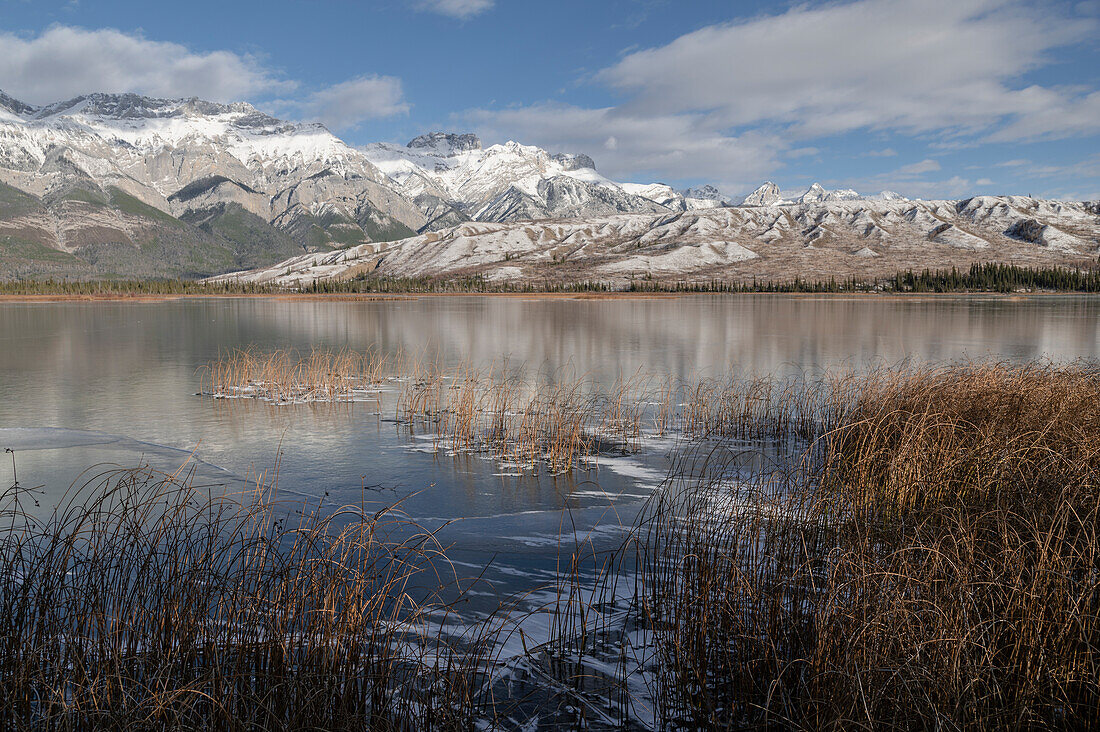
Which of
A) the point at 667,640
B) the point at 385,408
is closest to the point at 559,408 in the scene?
the point at 385,408

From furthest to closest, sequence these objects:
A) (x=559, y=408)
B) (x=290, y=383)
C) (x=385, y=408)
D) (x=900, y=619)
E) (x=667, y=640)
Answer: (x=290, y=383)
(x=385, y=408)
(x=559, y=408)
(x=667, y=640)
(x=900, y=619)

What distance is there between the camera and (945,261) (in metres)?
183

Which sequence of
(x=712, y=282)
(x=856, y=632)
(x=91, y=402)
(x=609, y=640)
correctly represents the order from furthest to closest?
(x=712, y=282) → (x=91, y=402) → (x=609, y=640) → (x=856, y=632)

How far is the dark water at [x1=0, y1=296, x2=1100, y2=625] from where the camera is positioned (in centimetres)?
1112

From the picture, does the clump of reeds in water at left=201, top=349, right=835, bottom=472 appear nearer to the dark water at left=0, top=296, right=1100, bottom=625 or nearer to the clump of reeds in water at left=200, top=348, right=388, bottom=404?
the clump of reeds in water at left=200, top=348, right=388, bottom=404

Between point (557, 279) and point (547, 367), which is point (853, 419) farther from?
point (557, 279)

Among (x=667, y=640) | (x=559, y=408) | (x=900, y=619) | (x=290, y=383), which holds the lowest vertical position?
(x=667, y=640)

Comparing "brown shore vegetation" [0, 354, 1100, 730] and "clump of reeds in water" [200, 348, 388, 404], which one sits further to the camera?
"clump of reeds in water" [200, 348, 388, 404]

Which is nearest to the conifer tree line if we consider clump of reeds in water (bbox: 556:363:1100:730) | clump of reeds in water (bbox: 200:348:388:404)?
clump of reeds in water (bbox: 200:348:388:404)

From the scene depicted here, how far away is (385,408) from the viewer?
19141 millimetres

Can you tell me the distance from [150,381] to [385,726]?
78.0 feet

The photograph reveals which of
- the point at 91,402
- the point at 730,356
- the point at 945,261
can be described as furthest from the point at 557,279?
the point at 91,402

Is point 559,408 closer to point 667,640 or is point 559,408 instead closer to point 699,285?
point 667,640

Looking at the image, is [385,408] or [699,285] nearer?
[385,408]
